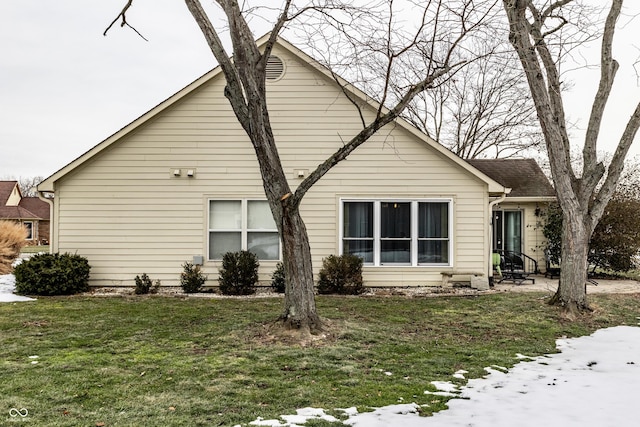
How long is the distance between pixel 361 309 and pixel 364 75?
13.8ft

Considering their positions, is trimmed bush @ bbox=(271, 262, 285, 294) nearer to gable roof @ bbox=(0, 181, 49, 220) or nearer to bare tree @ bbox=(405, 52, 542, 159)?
bare tree @ bbox=(405, 52, 542, 159)

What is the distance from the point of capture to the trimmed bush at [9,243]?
14.0 m

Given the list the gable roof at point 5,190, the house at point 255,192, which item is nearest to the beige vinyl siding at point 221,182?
the house at point 255,192

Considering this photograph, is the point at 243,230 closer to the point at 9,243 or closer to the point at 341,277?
the point at 341,277

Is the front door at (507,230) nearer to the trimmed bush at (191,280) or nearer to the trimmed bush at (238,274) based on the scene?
the trimmed bush at (238,274)

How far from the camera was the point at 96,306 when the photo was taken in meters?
8.98

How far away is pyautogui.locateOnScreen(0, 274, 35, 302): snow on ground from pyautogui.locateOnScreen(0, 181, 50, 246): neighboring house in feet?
90.8

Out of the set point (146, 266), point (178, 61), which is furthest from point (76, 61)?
point (146, 266)

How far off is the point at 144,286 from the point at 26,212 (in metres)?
33.8

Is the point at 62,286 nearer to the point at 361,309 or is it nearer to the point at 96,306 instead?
the point at 96,306

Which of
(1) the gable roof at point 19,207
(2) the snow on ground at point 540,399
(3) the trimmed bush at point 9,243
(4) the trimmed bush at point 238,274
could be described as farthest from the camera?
(1) the gable roof at point 19,207

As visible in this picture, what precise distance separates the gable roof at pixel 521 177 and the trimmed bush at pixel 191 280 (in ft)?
31.1

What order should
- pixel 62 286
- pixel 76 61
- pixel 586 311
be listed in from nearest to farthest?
pixel 586 311, pixel 62 286, pixel 76 61

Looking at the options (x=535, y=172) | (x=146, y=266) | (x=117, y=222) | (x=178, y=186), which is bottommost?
(x=146, y=266)
